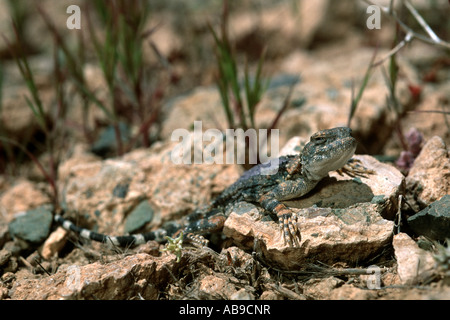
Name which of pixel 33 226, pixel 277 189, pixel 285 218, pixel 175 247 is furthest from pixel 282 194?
pixel 33 226

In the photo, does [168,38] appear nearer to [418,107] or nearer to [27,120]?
[27,120]

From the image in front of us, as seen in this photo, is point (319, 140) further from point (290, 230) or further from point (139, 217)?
point (139, 217)

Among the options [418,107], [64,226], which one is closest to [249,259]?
[64,226]

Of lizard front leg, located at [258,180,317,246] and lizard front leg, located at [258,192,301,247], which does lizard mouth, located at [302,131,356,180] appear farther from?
lizard front leg, located at [258,192,301,247]

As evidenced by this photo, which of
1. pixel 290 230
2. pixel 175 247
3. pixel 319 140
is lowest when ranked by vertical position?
pixel 175 247

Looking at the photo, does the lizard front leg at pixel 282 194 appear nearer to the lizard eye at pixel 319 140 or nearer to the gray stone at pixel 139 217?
→ the lizard eye at pixel 319 140

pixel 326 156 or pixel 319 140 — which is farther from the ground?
pixel 319 140
